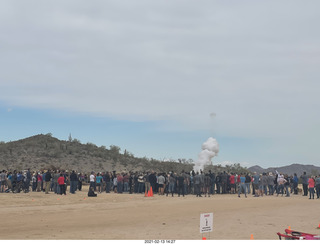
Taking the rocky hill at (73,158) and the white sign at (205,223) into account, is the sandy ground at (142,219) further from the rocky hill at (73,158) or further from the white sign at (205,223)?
the rocky hill at (73,158)

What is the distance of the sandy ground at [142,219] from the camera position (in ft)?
48.4

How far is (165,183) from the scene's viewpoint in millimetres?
34031

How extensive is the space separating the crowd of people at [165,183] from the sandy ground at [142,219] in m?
4.65

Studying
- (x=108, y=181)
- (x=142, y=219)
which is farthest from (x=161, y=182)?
(x=142, y=219)

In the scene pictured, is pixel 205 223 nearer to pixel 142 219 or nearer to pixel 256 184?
pixel 142 219

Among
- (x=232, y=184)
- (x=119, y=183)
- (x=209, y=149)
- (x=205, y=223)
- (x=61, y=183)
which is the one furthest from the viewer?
(x=209, y=149)

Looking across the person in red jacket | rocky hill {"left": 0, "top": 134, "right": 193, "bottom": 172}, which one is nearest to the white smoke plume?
rocky hill {"left": 0, "top": 134, "right": 193, "bottom": 172}

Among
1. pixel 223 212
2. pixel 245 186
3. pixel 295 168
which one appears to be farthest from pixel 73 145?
pixel 295 168

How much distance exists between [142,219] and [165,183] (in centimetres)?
1491

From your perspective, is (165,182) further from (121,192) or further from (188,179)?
(121,192)

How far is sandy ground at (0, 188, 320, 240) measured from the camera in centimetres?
1475

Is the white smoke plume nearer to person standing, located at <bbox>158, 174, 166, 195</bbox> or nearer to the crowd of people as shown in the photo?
the crowd of people

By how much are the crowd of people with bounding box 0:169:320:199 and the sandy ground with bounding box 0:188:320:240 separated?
465 cm

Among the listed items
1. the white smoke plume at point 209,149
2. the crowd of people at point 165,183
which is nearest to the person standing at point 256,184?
the crowd of people at point 165,183
